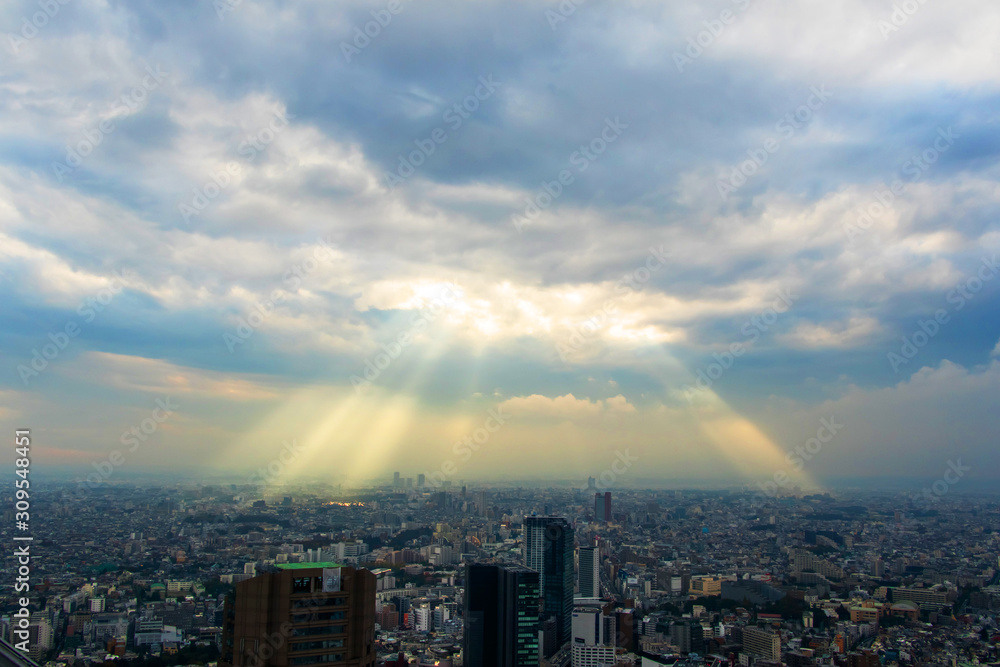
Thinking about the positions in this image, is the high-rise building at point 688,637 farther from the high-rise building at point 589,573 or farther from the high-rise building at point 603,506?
the high-rise building at point 603,506

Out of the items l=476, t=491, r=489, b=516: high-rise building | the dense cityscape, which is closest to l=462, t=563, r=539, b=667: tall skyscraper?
the dense cityscape

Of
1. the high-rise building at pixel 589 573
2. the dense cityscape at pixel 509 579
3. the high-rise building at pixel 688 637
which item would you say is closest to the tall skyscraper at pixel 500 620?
the dense cityscape at pixel 509 579

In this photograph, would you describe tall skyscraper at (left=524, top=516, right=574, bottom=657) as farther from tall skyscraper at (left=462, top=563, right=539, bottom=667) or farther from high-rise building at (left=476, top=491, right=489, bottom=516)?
high-rise building at (left=476, top=491, right=489, bottom=516)

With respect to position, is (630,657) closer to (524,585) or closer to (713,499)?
(524,585)

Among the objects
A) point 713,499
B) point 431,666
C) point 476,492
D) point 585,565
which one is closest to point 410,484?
point 476,492

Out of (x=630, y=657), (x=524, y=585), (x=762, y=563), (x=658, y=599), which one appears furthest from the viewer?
(x=762, y=563)
